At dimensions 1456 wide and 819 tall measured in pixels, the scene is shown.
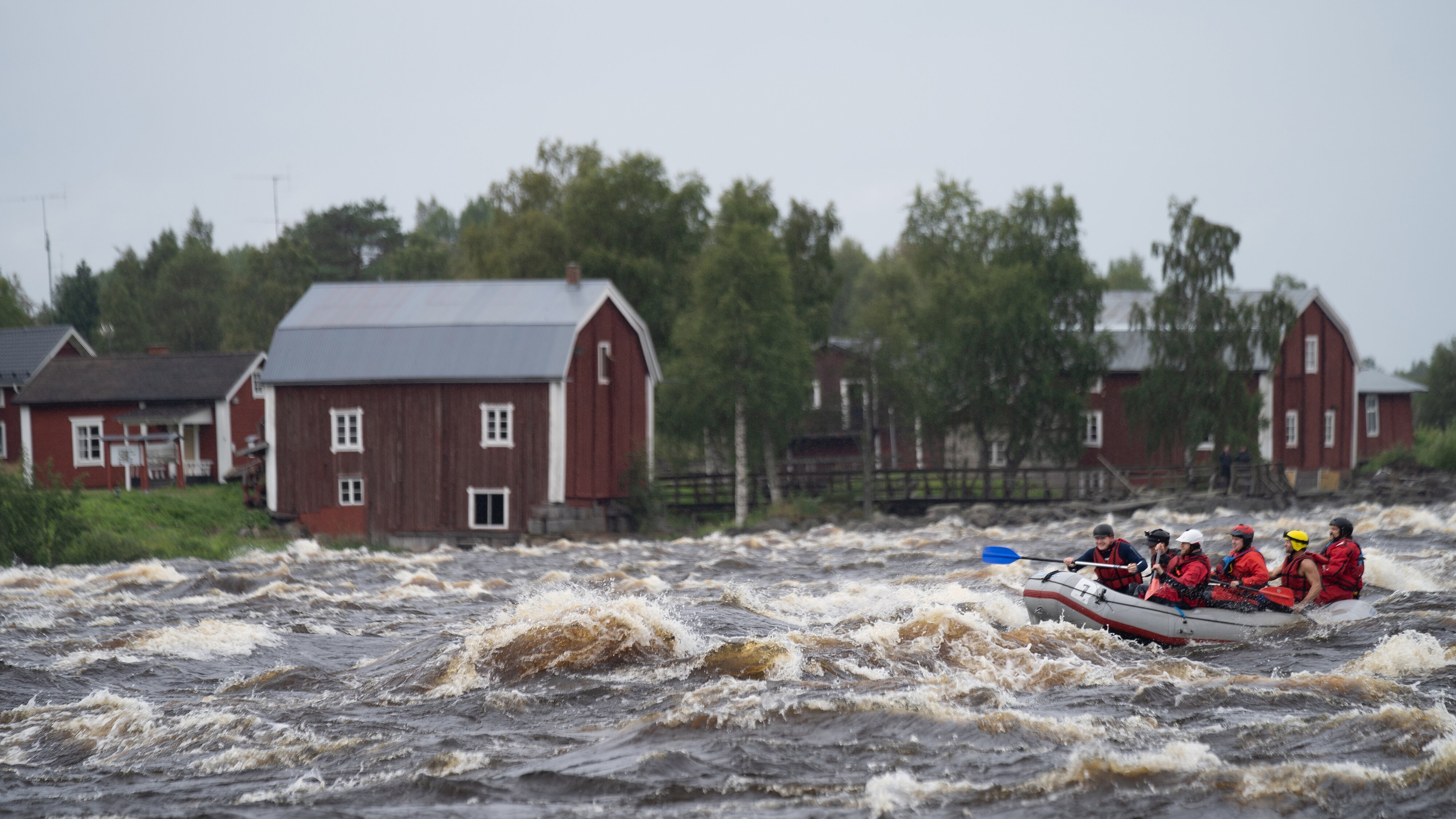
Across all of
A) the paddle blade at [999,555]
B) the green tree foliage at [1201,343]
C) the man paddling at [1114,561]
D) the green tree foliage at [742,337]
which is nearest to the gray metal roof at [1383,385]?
the green tree foliage at [1201,343]

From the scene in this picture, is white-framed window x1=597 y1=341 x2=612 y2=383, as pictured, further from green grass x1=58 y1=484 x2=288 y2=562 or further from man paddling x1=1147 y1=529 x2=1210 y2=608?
man paddling x1=1147 y1=529 x2=1210 y2=608

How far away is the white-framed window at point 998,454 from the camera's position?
40.4m

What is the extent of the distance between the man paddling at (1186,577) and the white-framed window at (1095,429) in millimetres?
28292

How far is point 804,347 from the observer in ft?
115

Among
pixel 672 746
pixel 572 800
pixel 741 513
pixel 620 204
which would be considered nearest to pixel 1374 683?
pixel 672 746

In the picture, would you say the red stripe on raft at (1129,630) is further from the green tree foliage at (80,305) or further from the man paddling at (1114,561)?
the green tree foliage at (80,305)

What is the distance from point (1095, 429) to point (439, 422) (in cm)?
2168

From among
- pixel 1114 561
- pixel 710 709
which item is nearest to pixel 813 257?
pixel 1114 561

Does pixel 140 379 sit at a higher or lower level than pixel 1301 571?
higher

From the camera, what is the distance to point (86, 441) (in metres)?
36.4

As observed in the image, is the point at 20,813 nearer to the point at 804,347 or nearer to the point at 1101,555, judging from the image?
the point at 1101,555

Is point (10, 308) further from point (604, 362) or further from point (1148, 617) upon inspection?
point (1148, 617)

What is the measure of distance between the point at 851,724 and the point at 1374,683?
401 cm

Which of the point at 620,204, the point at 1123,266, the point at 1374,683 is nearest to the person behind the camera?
the point at 1374,683
